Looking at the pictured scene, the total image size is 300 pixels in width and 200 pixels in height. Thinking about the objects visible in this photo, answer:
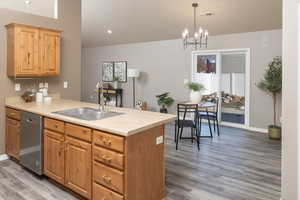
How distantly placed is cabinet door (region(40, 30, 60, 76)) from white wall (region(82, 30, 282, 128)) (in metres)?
3.89

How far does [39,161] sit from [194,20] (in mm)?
4633

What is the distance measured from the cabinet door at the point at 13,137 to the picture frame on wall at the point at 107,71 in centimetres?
544

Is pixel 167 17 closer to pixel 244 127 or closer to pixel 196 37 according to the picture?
pixel 196 37

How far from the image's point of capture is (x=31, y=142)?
3182 mm

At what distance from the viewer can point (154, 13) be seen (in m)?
6.07

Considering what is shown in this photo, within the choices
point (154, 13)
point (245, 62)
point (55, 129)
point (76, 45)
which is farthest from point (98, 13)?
point (55, 129)

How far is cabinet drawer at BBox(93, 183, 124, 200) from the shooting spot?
7.22ft

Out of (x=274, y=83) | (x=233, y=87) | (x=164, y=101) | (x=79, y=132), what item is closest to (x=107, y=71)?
(x=164, y=101)

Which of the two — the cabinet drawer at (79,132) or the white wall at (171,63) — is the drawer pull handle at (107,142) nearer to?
the cabinet drawer at (79,132)

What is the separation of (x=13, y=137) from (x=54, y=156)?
1202mm

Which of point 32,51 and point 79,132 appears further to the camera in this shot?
point 32,51

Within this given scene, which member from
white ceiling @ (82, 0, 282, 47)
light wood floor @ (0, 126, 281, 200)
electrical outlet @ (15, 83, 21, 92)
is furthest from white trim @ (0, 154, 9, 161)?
white ceiling @ (82, 0, 282, 47)

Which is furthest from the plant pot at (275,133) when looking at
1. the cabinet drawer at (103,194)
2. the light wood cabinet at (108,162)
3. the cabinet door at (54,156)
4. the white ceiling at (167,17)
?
the cabinet door at (54,156)

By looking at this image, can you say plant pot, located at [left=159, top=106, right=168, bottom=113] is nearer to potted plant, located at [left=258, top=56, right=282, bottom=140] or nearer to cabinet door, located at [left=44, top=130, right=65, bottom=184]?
potted plant, located at [left=258, top=56, right=282, bottom=140]
